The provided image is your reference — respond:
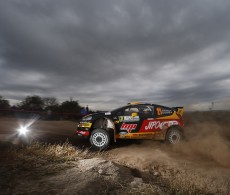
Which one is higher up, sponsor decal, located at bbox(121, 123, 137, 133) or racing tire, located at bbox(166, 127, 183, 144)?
sponsor decal, located at bbox(121, 123, 137, 133)

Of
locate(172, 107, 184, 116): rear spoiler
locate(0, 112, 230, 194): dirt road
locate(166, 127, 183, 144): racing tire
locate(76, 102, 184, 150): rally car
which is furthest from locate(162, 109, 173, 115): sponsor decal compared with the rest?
locate(0, 112, 230, 194): dirt road

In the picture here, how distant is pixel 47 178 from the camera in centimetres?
439

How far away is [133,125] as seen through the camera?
838cm

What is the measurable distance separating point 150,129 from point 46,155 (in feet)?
13.8

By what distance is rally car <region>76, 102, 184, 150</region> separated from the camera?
810 cm

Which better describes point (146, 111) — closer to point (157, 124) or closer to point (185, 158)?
point (157, 124)

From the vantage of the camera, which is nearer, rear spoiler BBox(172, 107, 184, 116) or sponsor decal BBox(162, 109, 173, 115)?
sponsor decal BBox(162, 109, 173, 115)

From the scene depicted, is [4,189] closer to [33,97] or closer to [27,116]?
[27,116]

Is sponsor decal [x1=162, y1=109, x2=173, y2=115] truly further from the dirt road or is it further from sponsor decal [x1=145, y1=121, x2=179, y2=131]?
the dirt road

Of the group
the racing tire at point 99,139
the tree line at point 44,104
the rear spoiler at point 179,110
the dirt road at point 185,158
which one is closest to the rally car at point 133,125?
the racing tire at point 99,139

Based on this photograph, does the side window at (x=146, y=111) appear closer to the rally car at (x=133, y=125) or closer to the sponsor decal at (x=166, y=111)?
the rally car at (x=133, y=125)

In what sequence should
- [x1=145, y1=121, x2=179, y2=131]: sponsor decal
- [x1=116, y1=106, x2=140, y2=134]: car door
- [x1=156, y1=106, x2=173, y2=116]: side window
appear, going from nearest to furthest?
1. [x1=116, y1=106, x2=140, y2=134]: car door
2. [x1=145, y1=121, x2=179, y2=131]: sponsor decal
3. [x1=156, y1=106, x2=173, y2=116]: side window

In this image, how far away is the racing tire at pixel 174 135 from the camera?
28.3 feet

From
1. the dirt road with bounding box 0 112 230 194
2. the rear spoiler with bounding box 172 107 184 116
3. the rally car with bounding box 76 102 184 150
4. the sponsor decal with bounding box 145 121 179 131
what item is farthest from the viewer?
the rear spoiler with bounding box 172 107 184 116
